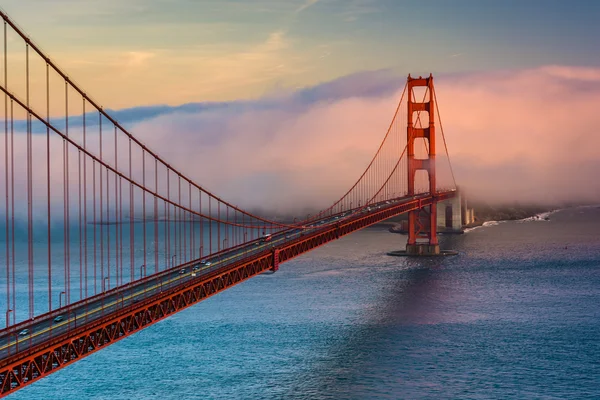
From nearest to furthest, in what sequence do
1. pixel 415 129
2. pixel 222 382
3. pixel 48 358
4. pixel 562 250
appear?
pixel 48 358, pixel 222 382, pixel 415 129, pixel 562 250

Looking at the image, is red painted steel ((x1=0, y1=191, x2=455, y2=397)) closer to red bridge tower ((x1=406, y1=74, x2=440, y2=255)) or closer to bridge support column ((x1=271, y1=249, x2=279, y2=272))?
bridge support column ((x1=271, y1=249, x2=279, y2=272))

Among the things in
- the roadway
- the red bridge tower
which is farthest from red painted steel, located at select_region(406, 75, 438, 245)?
the roadway

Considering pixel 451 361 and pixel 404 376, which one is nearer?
pixel 404 376

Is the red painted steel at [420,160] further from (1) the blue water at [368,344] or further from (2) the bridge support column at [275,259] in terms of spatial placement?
(2) the bridge support column at [275,259]

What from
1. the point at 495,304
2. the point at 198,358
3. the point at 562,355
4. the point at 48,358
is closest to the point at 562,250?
the point at 495,304

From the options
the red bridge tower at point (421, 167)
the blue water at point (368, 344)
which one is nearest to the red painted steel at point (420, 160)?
the red bridge tower at point (421, 167)

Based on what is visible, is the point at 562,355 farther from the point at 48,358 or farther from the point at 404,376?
the point at 48,358
